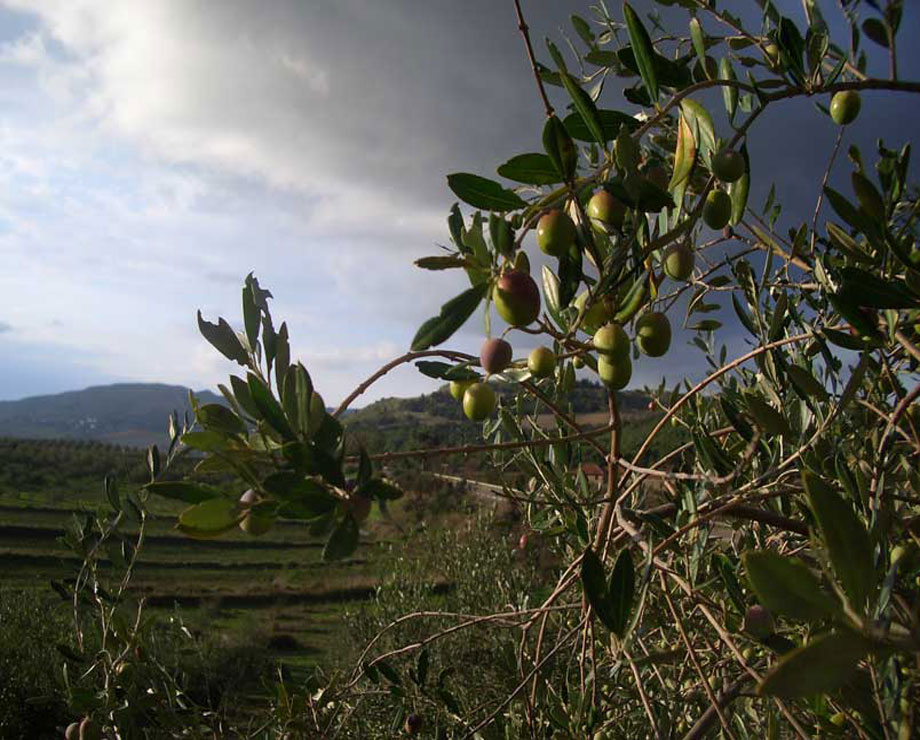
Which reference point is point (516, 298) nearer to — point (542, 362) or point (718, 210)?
point (542, 362)

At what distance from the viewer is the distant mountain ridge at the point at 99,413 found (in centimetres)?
11956

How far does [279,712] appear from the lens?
4.90 feet

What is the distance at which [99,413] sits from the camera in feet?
457

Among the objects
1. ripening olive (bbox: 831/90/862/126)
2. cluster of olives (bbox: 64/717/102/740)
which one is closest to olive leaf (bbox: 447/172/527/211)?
ripening olive (bbox: 831/90/862/126)

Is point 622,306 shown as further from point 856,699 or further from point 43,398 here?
point 43,398

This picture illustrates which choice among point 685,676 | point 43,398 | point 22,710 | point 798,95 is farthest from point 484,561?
point 43,398

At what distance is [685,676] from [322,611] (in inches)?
1118

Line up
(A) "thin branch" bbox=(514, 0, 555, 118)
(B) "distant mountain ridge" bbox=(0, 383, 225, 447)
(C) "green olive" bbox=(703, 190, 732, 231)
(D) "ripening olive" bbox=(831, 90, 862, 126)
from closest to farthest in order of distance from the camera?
1. (A) "thin branch" bbox=(514, 0, 555, 118)
2. (C) "green olive" bbox=(703, 190, 732, 231)
3. (D) "ripening olive" bbox=(831, 90, 862, 126)
4. (B) "distant mountain ridge" bbox=(0, 383, 225, 447)

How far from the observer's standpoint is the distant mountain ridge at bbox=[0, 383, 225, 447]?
11956 centimetres

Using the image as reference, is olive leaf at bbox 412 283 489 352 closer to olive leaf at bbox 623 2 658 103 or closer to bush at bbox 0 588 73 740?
olive leaf at bbox 623 2 658 103

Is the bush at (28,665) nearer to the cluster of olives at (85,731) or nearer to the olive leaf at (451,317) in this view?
the cluster of olives at (85,731)

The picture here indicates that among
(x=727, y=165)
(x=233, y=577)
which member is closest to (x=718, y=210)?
(x=727, y=165)

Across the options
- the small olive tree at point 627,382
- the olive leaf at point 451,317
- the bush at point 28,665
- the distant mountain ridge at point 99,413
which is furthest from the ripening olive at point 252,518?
the distant mountain ridge at point 99,413

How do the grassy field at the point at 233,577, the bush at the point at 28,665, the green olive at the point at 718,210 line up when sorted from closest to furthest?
the green olive at the point at 718,210 < the bush at the point at 28,665 < the grassy field at the point at 233,577
